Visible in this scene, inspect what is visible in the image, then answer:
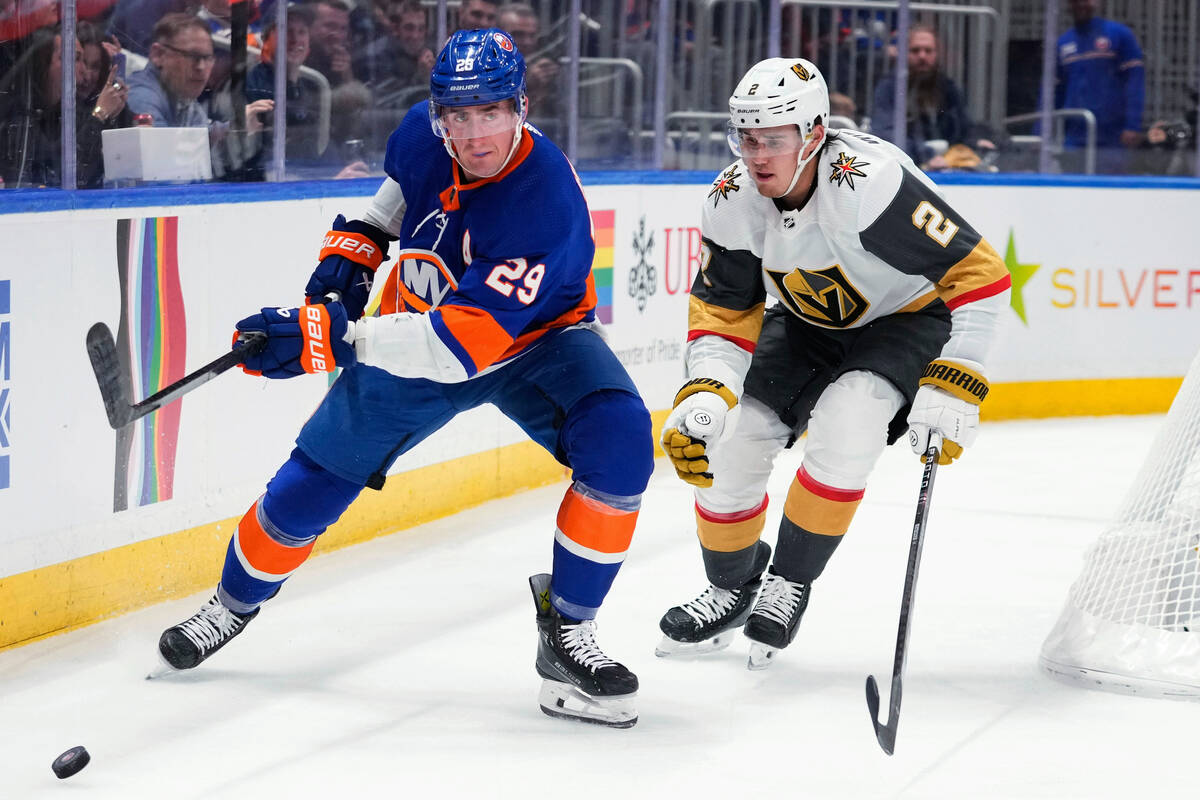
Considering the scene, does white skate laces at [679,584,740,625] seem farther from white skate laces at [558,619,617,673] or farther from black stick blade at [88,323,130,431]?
black stick blade at [88,323,130,431]

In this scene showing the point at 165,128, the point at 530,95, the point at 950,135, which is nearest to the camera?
the point at 165,128

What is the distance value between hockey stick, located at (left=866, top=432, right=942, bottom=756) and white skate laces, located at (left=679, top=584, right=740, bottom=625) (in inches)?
19.3

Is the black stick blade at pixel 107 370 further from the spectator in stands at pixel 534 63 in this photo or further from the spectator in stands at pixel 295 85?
the spectator in stands at pixel 534 63

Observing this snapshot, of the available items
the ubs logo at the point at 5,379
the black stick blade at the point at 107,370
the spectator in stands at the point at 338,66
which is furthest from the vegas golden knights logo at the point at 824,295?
the spectator in stands at the point at 338,66

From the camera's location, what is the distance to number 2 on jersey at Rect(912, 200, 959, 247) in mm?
2969

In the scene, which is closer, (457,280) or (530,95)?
(457,280)

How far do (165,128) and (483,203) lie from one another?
129 cm

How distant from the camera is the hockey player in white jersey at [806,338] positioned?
2.93m

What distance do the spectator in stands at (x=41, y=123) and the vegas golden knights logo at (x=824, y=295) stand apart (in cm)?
150

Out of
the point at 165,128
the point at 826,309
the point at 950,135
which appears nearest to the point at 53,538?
the point at 165,128

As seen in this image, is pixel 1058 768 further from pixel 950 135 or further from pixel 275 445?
pixel 950 135

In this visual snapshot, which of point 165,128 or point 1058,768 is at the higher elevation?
point 165,128

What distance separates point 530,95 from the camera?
5.33m

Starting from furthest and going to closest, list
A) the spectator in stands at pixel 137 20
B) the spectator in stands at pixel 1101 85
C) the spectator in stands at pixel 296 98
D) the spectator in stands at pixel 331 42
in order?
the spectator in stands at pixel 1101 85, the spectator in stands at pixel 331 42, the spectator in stands at pixel 296 98, the spectator in stands at pixel 137 20
